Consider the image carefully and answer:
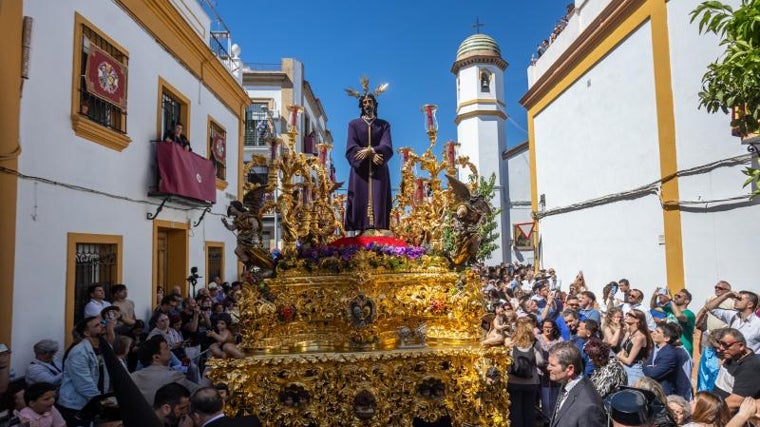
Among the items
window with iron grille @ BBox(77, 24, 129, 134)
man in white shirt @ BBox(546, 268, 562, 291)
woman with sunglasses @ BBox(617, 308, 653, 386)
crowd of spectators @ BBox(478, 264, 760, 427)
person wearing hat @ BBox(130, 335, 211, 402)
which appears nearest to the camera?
crowd of spectators @ BBox(478, 264, 760, 427)

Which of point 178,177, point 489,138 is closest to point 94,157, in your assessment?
point 178,177

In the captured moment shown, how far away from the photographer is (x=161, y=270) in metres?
10.5

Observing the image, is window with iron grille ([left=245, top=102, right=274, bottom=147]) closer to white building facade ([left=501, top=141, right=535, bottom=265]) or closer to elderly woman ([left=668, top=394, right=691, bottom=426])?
white building facade ([left=501, top=141, right=535, bottom=265])

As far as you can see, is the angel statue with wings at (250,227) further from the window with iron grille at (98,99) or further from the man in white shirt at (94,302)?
the window with iron grille at (98,99)

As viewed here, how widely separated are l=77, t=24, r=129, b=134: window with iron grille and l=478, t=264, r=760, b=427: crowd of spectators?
6.32 m

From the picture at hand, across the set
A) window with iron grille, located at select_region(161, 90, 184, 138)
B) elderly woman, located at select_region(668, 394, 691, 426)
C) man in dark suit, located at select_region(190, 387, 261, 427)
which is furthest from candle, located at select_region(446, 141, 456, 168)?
window with iron grille, located at select_region(161, 90, 184, 138)

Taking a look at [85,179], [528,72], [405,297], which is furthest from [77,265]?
[528,72]

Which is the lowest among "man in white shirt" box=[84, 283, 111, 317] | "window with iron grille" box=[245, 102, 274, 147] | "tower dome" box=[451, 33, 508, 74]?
"man in white shirt" box=[84, 283, 111, 317]

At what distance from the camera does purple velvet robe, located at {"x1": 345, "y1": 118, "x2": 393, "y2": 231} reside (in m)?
6.56

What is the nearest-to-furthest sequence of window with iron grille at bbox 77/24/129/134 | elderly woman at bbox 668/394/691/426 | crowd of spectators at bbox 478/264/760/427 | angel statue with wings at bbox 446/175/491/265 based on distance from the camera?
crowd of spectators at bbox 478/264/760/427 → elderly woman at bbox 668/394/691/426 → angel statue with wings at bbox 446/175/491/265 → window with iron grille at bbox 77/24/129/134

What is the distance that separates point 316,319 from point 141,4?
23.0 ft

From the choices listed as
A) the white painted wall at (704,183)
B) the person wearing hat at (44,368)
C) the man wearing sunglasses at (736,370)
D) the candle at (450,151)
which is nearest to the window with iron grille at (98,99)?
the person wearing hat at (44,368)

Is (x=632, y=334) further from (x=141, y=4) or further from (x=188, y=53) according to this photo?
(x=188, y=53)

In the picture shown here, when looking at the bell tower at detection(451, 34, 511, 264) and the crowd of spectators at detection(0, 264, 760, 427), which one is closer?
the crowd of spectators at detection(0, 264, 760, 427)
